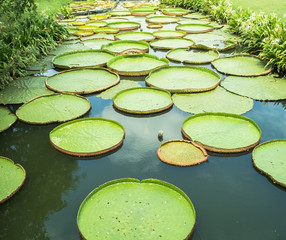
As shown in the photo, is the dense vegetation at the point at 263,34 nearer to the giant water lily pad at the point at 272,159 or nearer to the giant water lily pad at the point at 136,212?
the giant water lily pad at the point at 272,159

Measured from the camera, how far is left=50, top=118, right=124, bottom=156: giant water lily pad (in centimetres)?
329

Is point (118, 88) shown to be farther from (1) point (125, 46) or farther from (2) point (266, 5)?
(2) point (266, 5)

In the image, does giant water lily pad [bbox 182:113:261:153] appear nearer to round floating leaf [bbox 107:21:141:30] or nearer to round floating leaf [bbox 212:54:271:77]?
round floating leaf [bbox 212:54:271:77]

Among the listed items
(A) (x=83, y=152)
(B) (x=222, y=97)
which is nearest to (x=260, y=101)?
(B) (x=222, y=97)

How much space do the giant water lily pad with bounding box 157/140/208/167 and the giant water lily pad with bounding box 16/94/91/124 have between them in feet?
5.36

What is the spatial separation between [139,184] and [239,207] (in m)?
1.09

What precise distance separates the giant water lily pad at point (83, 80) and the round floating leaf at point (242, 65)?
250cm

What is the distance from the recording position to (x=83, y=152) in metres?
3.23

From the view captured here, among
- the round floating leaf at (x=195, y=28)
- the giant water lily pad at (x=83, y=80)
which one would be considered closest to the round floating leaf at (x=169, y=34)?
the round floating leaf at (x=195, y=28)

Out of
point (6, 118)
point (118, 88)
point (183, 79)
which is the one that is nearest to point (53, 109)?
point (6, 118)

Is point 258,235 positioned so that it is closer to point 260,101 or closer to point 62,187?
point 62,187

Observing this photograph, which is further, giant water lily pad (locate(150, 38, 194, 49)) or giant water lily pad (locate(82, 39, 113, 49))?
giant water lily pad (locate(82, 39, 113, 49))

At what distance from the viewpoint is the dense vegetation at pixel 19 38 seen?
16.3 ft

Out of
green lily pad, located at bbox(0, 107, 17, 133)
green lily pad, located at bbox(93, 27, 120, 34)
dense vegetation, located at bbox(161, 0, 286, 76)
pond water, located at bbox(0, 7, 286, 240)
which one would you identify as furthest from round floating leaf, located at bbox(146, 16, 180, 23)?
green lily pad, located at bbox(0, 107, 17, 133)
